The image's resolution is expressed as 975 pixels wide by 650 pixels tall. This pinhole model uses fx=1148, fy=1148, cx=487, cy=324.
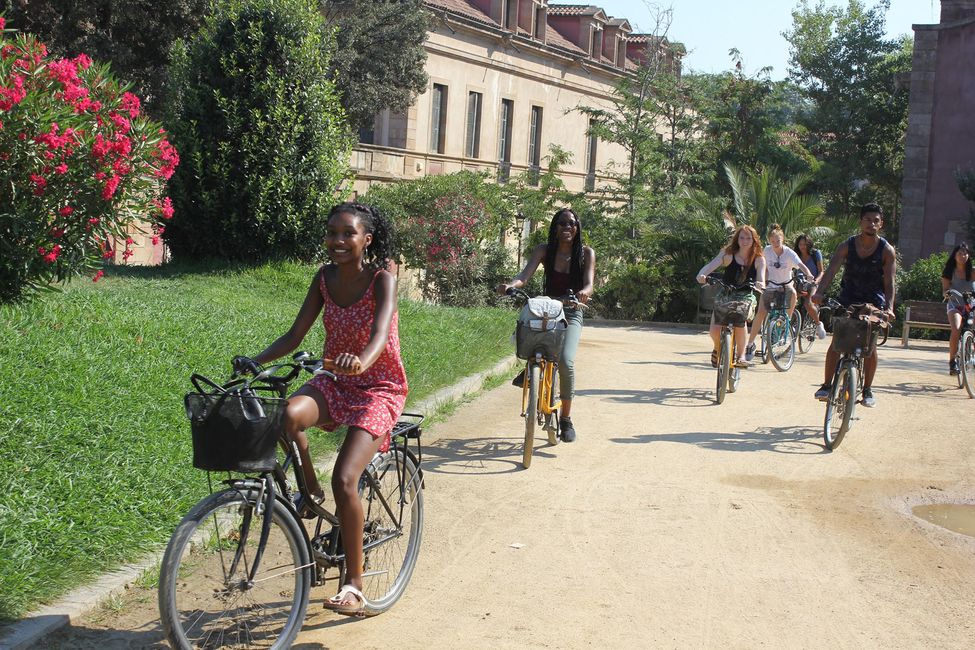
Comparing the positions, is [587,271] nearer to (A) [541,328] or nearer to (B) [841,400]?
(A) [541,328]

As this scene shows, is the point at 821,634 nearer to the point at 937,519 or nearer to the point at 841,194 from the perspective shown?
the point at 937,519

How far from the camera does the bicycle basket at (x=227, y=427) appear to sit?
13.3ft

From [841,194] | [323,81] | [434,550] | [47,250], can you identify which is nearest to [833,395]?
[434,550]

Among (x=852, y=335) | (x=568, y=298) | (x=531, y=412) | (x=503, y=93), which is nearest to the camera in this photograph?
(x=531, y=412)

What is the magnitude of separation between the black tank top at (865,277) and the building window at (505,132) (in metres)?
37.6

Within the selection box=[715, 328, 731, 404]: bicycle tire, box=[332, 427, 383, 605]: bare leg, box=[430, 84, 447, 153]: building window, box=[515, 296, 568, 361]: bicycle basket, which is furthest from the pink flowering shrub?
box=[430, 84, 447, 153]: building window

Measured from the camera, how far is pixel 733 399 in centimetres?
1234

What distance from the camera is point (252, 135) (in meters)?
15.2

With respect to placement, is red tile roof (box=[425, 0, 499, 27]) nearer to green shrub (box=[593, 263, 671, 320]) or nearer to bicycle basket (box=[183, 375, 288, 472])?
green shrub (box=[593, 263, 671, 320])

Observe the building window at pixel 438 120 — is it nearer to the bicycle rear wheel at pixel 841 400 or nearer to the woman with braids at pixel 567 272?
the woman with braids at pixel 567 272

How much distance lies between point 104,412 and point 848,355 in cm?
618

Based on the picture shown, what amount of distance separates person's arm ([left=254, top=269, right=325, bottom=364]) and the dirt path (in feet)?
3.93

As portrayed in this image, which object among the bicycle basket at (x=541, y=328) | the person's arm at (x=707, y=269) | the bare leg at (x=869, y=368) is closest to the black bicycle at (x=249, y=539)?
the bicycle basket at (x=541, y=328)

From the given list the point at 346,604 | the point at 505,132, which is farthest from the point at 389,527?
the point at 505,132
